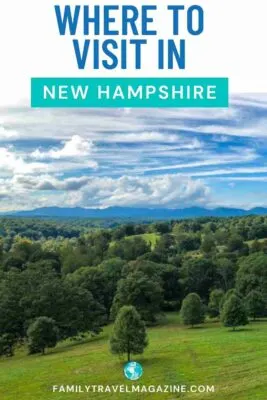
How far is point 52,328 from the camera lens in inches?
605

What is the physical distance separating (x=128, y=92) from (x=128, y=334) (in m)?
5.35

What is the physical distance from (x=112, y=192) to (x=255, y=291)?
6.74 metres

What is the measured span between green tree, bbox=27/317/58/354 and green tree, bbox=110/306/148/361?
2.05 m

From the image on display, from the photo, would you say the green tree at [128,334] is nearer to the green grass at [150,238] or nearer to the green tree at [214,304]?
the green grass at [150,238]

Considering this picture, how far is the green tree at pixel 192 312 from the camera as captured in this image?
1438 cm

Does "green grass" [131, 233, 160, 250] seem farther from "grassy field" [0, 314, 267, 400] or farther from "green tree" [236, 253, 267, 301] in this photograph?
"green tree" [236, 253, 267, 301]

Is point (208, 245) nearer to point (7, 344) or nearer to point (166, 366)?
point (7, 344)

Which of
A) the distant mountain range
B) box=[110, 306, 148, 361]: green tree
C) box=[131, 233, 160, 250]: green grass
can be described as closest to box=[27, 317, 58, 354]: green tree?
box=[110, 306, 148, 361]: green tree

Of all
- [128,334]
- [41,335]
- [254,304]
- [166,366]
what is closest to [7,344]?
[41,335]

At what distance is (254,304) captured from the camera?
1720cm

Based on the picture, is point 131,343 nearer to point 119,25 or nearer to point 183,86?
point 183,86

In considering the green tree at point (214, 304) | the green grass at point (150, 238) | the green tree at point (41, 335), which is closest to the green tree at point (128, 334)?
the green grass at point (150, 238)

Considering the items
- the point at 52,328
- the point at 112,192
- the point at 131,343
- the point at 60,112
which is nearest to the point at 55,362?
the point at 131,343

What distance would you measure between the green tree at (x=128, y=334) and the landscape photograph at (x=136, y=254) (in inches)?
1.4
